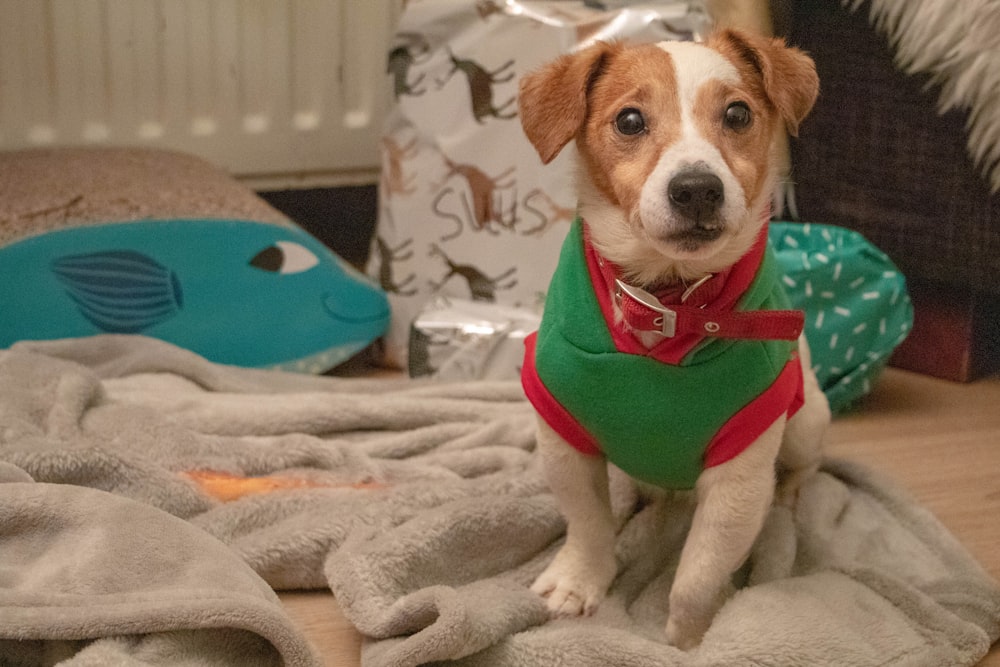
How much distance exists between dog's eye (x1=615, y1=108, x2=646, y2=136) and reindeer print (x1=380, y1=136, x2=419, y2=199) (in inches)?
34.7

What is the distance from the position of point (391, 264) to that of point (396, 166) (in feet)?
0.56

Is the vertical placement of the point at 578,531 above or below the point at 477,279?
above

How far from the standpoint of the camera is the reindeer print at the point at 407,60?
1.94 m

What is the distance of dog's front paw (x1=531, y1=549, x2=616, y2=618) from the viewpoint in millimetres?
1231

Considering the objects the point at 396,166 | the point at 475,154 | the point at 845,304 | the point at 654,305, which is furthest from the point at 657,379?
the point at 396,166

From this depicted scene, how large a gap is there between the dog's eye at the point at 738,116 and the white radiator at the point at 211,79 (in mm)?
1225

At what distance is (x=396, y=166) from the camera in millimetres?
1974

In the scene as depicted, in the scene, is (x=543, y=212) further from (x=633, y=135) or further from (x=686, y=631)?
(x=686, y=631)

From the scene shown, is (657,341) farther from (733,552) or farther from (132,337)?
(132,337)

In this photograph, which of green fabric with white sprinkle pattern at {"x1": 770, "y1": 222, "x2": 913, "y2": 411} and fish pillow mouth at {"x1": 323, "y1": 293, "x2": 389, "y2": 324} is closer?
green fabric with white sprinkle pattern at {"x1": 770, "y1": 222, "x2": 913, "y2": 411}

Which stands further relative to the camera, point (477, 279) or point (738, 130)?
point (477, 279)

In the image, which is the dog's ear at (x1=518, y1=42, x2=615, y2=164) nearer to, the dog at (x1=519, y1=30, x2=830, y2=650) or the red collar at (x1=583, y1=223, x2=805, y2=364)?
the dog at (x1=519, y1=30, x2=830, y2=650)

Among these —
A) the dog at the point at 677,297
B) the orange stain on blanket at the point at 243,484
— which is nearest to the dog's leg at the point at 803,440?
the dog at the point at 677,297

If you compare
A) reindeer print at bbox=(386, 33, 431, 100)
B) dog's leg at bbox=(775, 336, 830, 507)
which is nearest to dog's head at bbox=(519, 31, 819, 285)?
dog's leg at bbox=(775, 336, 830, 507)
